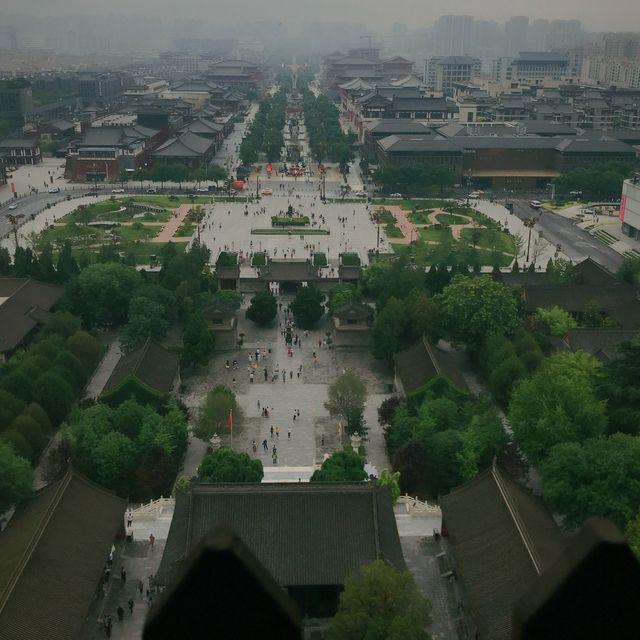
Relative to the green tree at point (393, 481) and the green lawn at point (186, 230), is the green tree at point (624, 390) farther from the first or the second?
the green lawn at point (186, 230)

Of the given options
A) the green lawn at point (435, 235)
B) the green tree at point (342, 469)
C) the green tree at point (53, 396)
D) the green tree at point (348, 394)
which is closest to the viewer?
the green tree at point (342, 469)

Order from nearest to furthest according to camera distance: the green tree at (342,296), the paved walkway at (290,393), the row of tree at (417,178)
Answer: the paved walkway at (290,393)
the green tree at (342,296)
the row of tree at (417,178)

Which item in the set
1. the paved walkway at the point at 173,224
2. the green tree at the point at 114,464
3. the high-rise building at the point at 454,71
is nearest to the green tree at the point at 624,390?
the green tree at the point at 114,464

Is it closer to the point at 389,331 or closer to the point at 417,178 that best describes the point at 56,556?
Result: the point at 389,331

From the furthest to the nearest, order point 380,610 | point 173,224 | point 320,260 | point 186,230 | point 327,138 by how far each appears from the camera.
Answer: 1. point 327,138
2. point 173,224
3. point 186,230
4. point 320,260
5. point 380,610

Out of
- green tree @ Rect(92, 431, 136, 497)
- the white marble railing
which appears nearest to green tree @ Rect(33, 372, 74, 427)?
green tree @ Rect(92, 431, 136, 497)

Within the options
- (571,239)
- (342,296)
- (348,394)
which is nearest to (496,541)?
(348,394)
